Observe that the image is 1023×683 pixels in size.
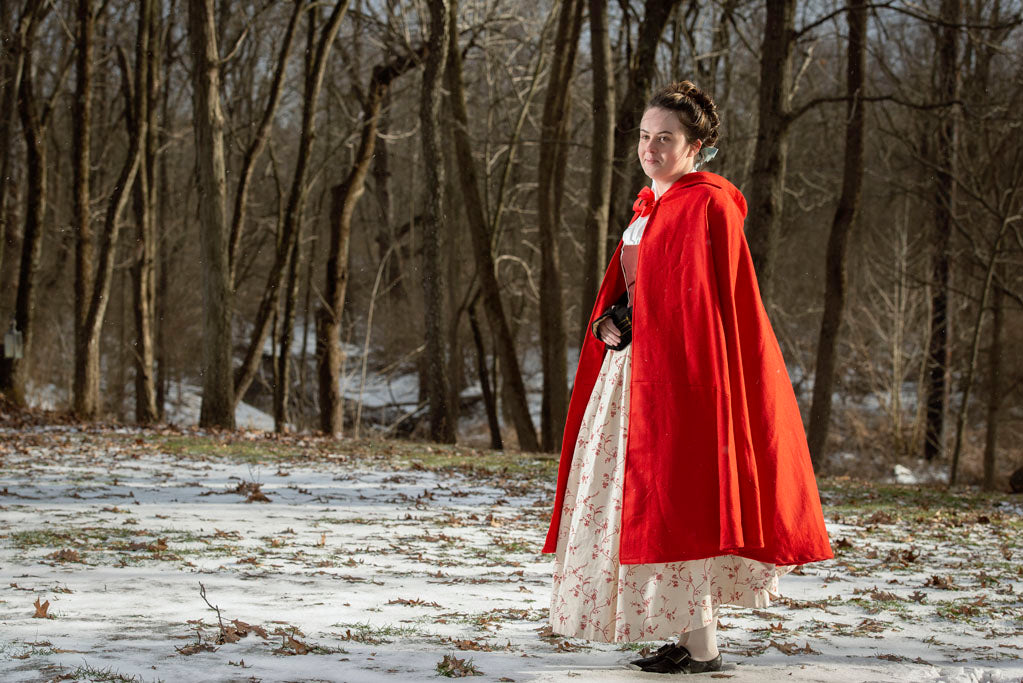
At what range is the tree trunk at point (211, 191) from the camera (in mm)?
11477

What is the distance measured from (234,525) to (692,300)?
12.5ft

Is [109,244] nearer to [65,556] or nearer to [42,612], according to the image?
[65,556]

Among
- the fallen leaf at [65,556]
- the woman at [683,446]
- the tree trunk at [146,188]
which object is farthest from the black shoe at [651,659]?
the tree trunk at [146,188]

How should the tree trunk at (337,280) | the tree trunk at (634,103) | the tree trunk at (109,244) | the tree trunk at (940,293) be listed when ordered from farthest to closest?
the tree trunk at (940,293)
the tree trunk at (337,280)
the tree trunk at (109,244)
the tree trunk at (634,103)

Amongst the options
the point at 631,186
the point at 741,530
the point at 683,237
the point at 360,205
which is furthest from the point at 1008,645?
the point at 360,205

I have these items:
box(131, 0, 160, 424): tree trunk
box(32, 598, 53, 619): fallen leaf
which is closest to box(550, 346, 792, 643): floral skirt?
box(32, 598, 53, 619): fallen leaf

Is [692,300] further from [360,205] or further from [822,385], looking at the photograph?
[360,205]

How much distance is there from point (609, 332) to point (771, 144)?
7.11 m

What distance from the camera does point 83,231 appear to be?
1334 cm

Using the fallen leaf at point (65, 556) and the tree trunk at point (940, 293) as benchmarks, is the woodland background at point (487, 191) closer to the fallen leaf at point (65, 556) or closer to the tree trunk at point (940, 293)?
the tree trunk at point (940, 293)

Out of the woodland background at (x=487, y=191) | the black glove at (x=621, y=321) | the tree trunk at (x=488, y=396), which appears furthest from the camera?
the tree trunk at (x=488, y=396)

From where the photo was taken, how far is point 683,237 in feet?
10.8

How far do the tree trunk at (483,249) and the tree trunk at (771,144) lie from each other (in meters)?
4.71

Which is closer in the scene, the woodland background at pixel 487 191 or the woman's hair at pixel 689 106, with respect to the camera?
the woman's hair at pixel 689 106
